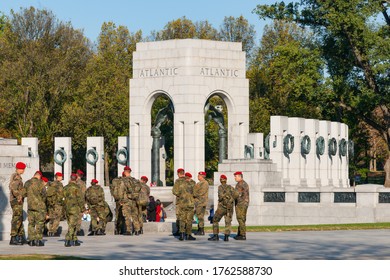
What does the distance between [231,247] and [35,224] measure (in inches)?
197

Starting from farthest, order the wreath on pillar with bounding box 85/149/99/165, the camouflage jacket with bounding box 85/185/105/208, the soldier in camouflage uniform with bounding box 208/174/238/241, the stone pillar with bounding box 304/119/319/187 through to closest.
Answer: the wreath on pillar with bounding box 85/149/99/165 < the stone pillar with bounding box 304/119/319/187 < the camouflage jacket with bounding box 85/185/105/208 < the soldier in camouflage uniform with bounding box 208/174/238/241

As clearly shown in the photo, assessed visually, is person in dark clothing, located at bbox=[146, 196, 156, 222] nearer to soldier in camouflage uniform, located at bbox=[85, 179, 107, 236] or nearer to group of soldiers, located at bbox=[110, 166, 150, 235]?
soldier in camouflage uniform, located at bbox=[85, 179, 107, 236]

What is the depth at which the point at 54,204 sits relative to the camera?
34.1 meters

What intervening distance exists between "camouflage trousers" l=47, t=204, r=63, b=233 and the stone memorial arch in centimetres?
2643

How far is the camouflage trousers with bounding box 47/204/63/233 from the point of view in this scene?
34094mm

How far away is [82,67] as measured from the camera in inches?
3996

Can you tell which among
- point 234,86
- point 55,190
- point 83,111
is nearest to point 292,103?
point 83,111

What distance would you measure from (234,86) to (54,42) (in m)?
35.4

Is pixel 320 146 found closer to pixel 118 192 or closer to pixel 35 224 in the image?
pixel 118 192

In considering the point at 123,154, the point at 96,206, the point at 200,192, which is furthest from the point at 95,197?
the point at 123,154

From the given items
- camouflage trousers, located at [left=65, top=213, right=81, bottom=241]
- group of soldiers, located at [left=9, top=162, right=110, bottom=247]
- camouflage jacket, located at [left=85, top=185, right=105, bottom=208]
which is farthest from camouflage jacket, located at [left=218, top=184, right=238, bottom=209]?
camouflage jacket, located at [left=85, top=185, right=105, bottom=208]

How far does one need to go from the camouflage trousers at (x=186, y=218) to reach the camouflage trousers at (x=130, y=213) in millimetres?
2227

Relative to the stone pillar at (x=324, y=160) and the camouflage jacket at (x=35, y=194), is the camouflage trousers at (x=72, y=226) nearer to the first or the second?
the camouflage jacket at (x=35, y=194)

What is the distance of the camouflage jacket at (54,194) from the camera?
111 ft
